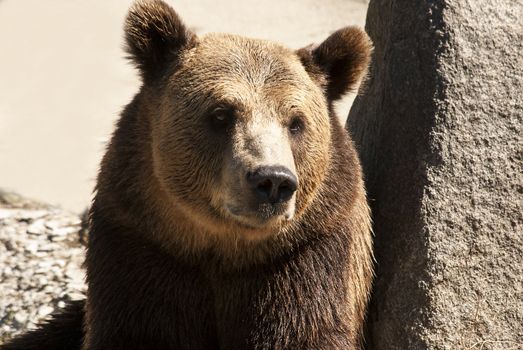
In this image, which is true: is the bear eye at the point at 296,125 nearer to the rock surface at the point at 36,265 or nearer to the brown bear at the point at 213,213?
the brown bear at the point at 213,213

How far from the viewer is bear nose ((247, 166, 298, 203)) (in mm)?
5328

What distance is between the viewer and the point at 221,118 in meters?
5.93

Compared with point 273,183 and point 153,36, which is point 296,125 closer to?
point 273,183

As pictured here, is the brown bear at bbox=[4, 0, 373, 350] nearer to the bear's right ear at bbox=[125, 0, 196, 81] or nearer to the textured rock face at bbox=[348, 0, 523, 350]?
the bear's right ear at bbox=[125, 0, 196, 81]

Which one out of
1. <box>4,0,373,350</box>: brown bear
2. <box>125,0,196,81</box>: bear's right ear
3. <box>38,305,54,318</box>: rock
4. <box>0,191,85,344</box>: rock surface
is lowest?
→ <box>38,305,54,318</box>: rock

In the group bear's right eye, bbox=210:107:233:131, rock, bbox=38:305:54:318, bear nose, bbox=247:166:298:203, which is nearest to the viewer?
bear nose, bbox=247:166:298:203

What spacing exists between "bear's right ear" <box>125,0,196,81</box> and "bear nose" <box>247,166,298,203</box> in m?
1.32

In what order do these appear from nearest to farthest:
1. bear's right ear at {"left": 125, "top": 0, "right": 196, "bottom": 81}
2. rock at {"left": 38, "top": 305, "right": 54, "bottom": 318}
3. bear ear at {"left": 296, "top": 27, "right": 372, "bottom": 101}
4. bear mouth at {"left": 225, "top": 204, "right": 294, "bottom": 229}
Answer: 1. bear mouth at {"left": 225, "top": 204, "right": 294, "bottom": 229}
2. bear's right ear at {"left": 125, "top": 0, "right": 196, "bottom": 81}
3. bear ear at {"left": 296, "top": 27, "right": 372, "bottom": 101}
4. rock at {"left": 38, "top": 305, "right": 54, "bottom": 318}

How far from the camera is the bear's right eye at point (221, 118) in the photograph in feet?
19.4

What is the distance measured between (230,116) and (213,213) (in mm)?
622

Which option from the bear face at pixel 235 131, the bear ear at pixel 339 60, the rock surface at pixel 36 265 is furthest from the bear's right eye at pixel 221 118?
the rock surface at pixel 36 265

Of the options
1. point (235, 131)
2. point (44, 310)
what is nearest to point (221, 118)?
point (235, 131)

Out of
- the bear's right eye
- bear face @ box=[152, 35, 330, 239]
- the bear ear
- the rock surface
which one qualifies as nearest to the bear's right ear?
bear face @ box=[152, 35, 330, 239]

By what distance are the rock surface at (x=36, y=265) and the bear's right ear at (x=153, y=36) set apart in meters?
3.23
